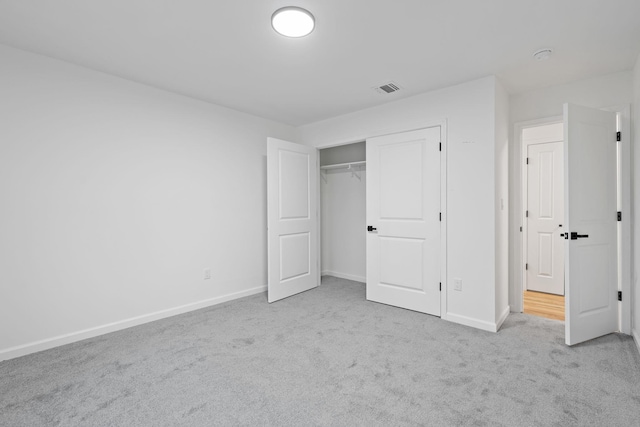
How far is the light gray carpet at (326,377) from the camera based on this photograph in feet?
5.47

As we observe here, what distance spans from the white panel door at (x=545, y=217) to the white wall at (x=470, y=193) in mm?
1895

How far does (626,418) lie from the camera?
1.63 meters

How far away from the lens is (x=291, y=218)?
4.01m

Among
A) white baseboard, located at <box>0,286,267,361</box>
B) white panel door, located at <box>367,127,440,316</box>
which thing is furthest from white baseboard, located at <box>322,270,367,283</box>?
white baseboard, located at <box>0,286,267,361</box>

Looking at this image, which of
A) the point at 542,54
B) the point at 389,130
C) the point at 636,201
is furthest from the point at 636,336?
the point at 389,130

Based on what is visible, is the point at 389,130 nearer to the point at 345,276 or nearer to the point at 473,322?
the point at 473,322

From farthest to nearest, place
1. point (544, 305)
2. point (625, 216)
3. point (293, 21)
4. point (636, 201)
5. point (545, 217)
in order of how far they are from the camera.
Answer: point (545, 217) → point (544, 305) → point (625, 216) → point (636, 201) → point (293, 21)

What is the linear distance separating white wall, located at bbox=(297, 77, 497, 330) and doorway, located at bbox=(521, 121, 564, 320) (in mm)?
1594

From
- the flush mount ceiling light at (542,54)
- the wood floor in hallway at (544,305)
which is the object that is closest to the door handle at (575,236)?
the wood floor in hallway at (544,305)

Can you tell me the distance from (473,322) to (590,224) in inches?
52.9

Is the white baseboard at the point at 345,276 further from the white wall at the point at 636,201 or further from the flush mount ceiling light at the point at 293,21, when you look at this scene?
the flush mount ceiling light at the point at 293,21

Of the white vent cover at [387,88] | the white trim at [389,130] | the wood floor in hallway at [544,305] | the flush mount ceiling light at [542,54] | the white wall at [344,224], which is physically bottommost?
the wood floor in hallway at [544,305]

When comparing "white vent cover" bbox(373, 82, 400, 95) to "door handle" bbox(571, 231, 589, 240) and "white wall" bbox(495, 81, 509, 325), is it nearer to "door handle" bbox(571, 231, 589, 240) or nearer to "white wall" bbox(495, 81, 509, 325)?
"white wall" bbox(495, 81, 509, 325)

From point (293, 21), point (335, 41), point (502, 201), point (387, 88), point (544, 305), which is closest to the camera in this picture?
point (293, 21)
